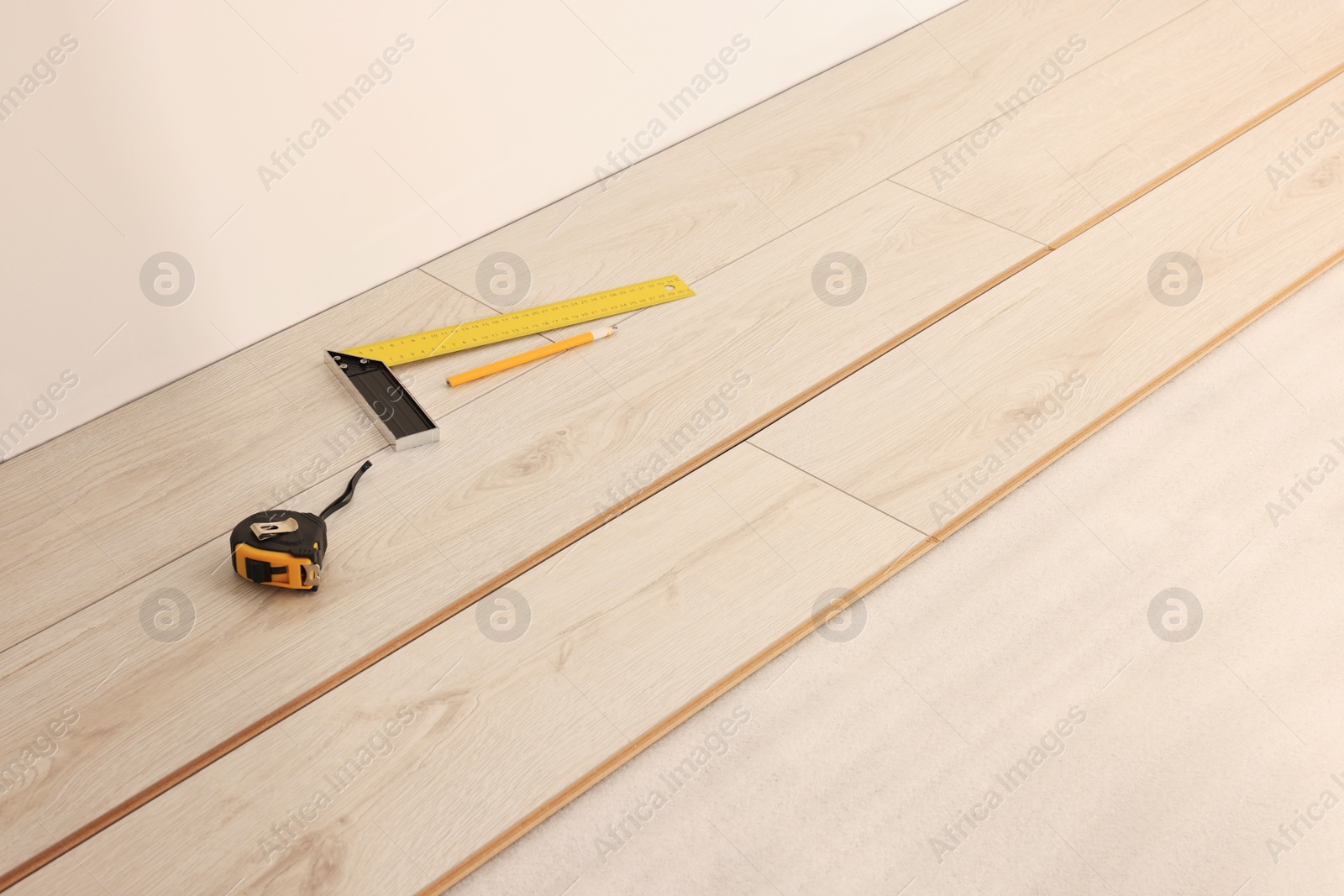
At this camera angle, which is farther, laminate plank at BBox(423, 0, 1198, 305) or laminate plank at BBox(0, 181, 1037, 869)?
laminate plank at BBox(423, 0, 1198, 305)

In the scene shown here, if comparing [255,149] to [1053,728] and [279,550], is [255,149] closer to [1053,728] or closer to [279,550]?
[279,550]

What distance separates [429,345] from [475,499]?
388 millimetres

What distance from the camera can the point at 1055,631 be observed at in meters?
1.52

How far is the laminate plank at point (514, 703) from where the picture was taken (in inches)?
48.6

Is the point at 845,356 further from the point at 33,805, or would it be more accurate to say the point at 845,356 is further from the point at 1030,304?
the point at 33,805

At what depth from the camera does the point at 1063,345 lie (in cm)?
192

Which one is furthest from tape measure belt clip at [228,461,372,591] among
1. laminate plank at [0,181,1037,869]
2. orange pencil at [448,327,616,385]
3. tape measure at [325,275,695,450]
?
orange pencil at [448,327,616,385]

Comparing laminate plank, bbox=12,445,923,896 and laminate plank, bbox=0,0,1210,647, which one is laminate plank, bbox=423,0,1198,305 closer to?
laminate plank, bbox=0,0,1210,647

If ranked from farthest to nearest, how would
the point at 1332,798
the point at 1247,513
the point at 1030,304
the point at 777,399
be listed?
1. the point at 1030,304
2. the point at 777,399
3. the point at 1247,513
4. the point at 1332,798

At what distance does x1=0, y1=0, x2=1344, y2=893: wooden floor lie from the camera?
1.31 meters

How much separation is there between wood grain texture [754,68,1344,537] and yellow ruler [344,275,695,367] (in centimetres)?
42

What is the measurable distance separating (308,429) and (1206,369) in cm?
160

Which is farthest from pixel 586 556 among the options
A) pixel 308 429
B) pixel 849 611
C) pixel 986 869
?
pixel 986 869

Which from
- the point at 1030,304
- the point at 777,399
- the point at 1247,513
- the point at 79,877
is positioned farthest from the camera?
the point at 1030,304
